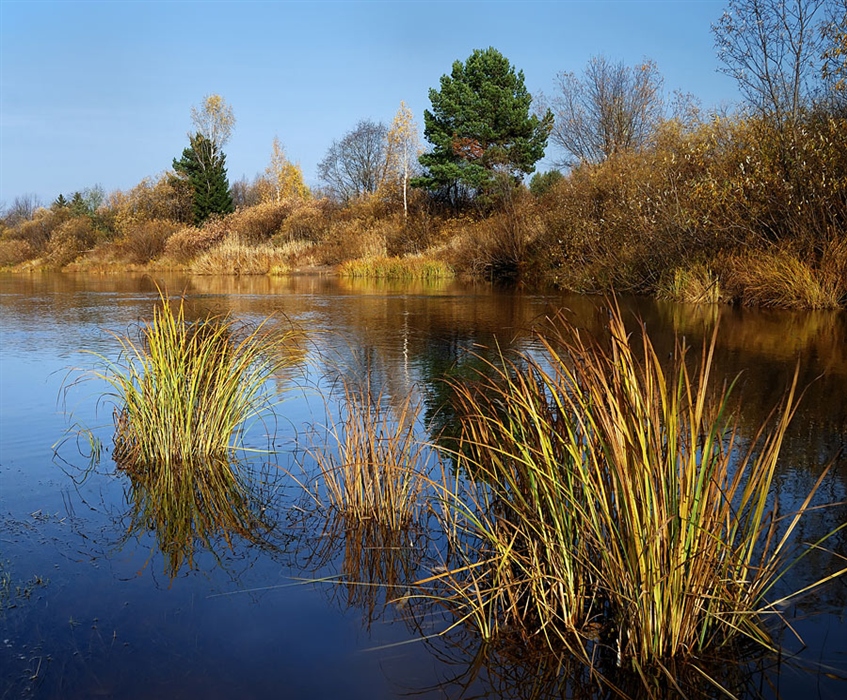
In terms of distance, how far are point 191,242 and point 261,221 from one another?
4.62 m

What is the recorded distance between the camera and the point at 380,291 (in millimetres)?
22062

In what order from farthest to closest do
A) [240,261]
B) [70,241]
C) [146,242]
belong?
[70,241]
[146,242]
[240,261]

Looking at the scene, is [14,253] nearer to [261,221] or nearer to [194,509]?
[261,221]

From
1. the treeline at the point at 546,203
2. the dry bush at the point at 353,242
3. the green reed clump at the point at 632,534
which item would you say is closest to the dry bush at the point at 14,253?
the treeline at the point at 546,203

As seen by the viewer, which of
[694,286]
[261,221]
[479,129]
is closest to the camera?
[694,286]

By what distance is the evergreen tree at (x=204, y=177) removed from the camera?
2005 inches

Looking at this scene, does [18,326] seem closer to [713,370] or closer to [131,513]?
[131,513]

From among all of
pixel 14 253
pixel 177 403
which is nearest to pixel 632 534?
pixel 177 403

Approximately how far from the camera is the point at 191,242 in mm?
41375

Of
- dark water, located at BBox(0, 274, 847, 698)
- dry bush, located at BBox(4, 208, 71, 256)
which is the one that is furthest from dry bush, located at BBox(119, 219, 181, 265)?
dark water, located at BBox(0, 274, 847, 698)

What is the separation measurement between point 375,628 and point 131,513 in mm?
1920

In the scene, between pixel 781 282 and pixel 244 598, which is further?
pixel 781 282

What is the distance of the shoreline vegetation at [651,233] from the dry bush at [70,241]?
9970 mm

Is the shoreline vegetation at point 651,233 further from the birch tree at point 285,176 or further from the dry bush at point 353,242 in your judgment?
the birch tree at point 285,176
